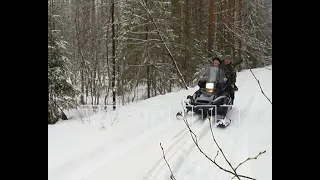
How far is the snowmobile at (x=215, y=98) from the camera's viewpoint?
10.2ft

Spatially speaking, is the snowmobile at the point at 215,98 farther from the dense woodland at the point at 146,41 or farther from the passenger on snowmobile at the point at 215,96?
the dense woodland at the point at 146,41

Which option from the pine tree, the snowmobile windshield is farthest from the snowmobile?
the pine tree

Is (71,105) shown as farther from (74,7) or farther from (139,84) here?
(74,7)

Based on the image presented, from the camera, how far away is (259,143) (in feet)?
9.71

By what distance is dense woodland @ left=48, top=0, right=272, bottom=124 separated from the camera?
5824 millimetres

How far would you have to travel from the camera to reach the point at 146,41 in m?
5.75

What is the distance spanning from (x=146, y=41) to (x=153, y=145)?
3.34 metres

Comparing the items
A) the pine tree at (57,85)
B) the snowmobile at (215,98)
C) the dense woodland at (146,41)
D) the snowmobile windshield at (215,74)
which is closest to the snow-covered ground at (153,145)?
the snowmobile at (215,98)

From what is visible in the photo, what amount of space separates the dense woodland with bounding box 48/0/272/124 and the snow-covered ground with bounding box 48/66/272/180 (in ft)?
6.47

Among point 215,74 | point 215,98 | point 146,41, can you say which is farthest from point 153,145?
point 146,41

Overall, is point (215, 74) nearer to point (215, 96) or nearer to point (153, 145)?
point (215, 96)
